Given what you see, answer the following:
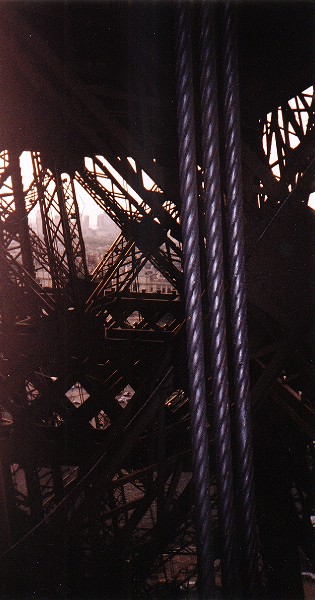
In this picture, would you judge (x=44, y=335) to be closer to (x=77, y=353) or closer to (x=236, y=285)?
(x=77, y=353)

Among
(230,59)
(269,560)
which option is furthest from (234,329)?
(269,560)

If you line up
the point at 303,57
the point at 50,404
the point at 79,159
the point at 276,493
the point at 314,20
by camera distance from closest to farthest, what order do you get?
1. the point at 314,20
2. the point at 303,57
3. the point at 276,493
4. the point at 50,404
5. the point at 79,159

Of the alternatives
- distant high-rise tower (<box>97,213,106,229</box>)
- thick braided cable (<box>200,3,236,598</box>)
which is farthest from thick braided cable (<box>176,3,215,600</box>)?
distant high-rise tower (<box>97,213,106,229</box>)

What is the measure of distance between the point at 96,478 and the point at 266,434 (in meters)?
1.82

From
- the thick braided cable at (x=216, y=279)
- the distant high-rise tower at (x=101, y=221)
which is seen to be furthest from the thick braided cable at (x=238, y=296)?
the distant high-rise tower at (x=101, y=221)

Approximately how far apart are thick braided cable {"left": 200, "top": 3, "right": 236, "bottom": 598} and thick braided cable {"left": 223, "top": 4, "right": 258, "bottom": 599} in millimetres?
70

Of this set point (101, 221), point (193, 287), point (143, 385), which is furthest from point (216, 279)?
point (101, 221)

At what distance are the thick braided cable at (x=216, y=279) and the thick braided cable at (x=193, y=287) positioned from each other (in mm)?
45

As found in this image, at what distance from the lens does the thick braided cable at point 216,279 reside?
1359 millimetres

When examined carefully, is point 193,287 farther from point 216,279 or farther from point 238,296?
point 238,296

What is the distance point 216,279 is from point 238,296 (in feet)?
0.41

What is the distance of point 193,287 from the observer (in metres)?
1.36

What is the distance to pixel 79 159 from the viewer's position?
23.0ft

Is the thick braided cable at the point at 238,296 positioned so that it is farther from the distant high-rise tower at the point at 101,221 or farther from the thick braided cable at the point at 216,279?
the distant high-rise tower at the point at 101,221
